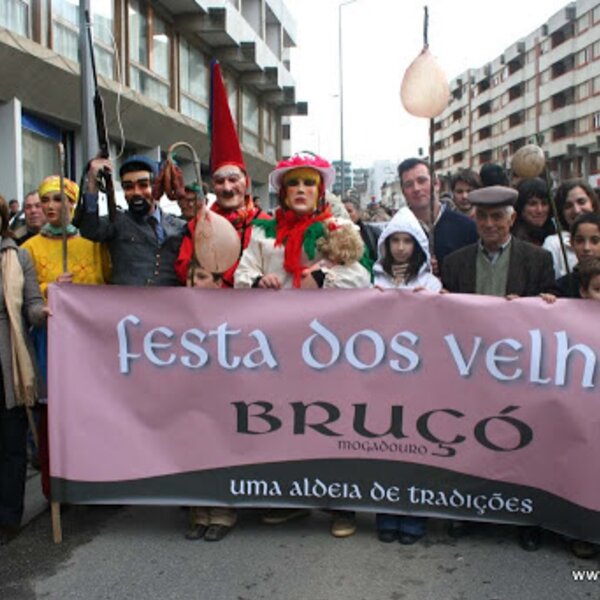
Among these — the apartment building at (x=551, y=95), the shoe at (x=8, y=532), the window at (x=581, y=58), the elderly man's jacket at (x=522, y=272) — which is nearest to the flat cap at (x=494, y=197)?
the elderly man's jacket at (x=522, y=272)

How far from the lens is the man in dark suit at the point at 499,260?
398 cm

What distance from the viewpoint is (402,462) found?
3.73 metres

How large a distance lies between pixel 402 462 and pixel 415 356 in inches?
20.0

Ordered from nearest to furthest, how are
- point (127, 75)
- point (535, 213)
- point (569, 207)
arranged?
1. point (569, 207)
2. point (535, 213)
3. point (127, 75)

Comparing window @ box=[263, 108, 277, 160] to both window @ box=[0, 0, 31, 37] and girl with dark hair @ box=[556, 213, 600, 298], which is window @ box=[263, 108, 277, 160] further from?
girl with dark hair @ box=[556, 213, 600, 298]

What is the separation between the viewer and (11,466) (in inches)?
153

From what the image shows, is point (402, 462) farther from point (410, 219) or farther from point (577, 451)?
point (410, 219)

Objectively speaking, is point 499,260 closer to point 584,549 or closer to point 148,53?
point 584,549

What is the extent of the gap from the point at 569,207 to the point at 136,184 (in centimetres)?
260

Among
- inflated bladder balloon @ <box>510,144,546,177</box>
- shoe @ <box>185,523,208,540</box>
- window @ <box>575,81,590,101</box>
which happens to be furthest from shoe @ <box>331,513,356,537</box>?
window @ <box>575,81,590,101</box>

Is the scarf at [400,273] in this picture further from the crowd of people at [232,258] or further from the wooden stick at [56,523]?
the wooden stick at [56,523]

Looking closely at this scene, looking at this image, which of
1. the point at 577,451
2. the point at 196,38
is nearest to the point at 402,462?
the point at 577,451

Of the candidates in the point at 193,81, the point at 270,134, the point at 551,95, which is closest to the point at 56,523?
the point at 193,81

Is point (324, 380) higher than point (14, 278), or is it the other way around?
point (14, 278)
